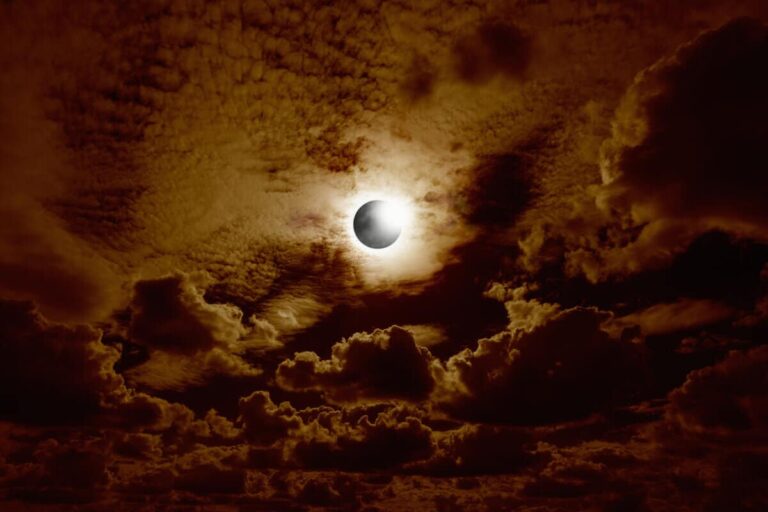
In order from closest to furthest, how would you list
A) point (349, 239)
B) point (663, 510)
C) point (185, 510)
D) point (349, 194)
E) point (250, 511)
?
point (349, 194), point (349, 239), point (663, 510), point (185, 510), point (250, 511)

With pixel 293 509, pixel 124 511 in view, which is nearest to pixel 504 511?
pixel 293 509

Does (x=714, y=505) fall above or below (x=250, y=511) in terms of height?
below

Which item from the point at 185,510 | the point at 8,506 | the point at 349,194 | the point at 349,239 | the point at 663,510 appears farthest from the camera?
the point at 8,506

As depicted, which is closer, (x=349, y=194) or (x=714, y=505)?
(x=349, y=194)

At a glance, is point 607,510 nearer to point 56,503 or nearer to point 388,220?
point 388,220

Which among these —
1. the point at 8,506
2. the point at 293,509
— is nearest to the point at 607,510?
the point at 293,509

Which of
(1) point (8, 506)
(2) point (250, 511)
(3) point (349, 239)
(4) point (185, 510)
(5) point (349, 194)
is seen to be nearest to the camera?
(5) point (349, 194)

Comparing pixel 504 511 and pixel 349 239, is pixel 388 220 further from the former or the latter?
pixel 504 511

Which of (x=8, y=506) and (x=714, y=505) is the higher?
(x=8, y=506)

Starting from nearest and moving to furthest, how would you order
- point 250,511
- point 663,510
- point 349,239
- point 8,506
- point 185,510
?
point 349,239 → point 663,510 → point 185,510 → point 8,506 → point 250,511
